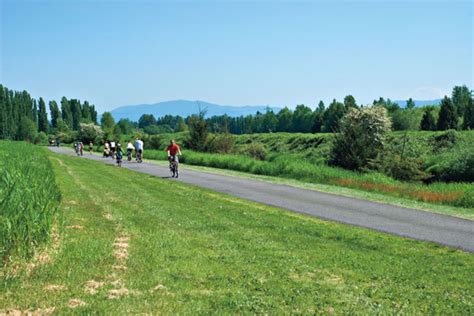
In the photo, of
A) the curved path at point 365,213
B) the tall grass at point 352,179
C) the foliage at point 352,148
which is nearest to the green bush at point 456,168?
the foliage at point 352,148

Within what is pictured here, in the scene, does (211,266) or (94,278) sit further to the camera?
(211,266)

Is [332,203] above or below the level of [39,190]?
below

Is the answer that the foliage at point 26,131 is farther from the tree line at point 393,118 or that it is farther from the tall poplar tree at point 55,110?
the tree line at point 393,118

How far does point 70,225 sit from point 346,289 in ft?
20.0

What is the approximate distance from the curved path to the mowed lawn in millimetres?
1015

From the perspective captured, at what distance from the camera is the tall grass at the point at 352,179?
17875 millimetres

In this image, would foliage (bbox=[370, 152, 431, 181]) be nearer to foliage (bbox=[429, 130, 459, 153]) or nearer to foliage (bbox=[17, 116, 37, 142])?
foliage (bbox=[429, 130, 459, 153])

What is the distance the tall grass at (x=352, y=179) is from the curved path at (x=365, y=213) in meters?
3.21

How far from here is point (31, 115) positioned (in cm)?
11506

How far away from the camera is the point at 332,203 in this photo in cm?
1595

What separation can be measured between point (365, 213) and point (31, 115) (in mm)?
114184

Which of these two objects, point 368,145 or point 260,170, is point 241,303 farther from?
point 368,145

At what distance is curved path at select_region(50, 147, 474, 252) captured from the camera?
11148 mm

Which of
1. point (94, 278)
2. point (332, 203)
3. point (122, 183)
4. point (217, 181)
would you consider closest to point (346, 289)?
point (94, 278)
